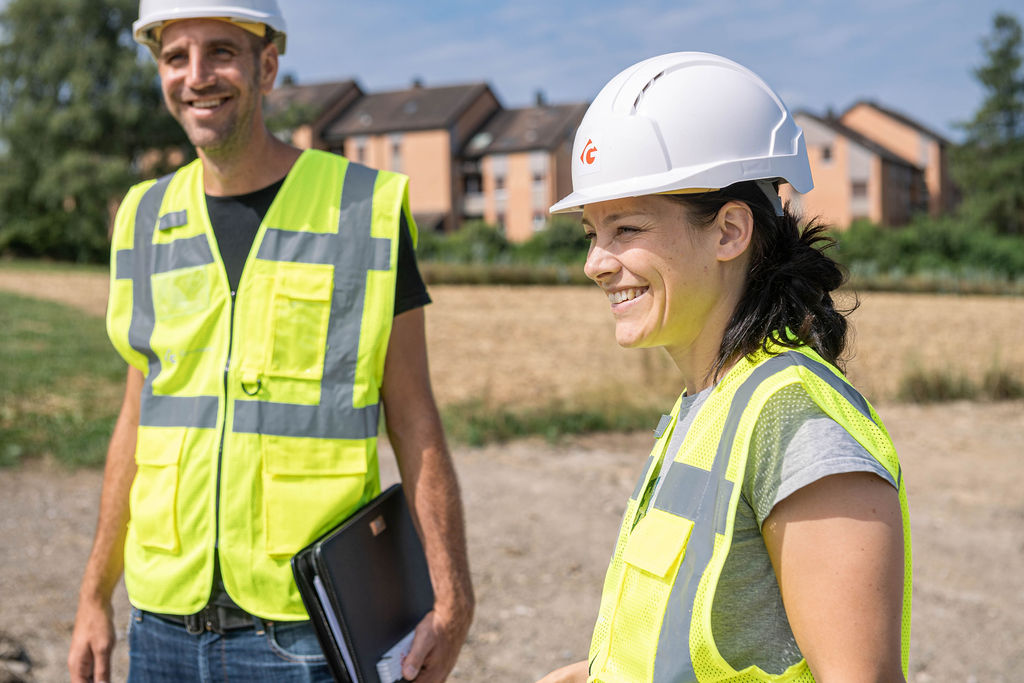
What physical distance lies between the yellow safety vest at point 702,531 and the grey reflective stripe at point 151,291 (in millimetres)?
1277

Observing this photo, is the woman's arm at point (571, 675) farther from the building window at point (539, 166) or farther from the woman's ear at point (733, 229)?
the building window at point (539, 166)

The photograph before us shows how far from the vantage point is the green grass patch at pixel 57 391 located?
300 inches

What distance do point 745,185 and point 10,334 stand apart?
13.9 m

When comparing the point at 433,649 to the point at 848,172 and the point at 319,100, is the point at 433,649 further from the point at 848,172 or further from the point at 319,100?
the point at 848,172

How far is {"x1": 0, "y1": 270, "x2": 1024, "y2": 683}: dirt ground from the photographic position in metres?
4.88

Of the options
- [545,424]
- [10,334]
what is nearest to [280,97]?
[10,334]

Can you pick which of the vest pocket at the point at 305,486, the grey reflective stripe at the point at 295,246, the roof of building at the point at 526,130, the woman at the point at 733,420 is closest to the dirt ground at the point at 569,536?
the vest pocket at the point at 305,486

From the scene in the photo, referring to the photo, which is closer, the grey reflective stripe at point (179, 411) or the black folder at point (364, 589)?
the black folder at point (364, 589)

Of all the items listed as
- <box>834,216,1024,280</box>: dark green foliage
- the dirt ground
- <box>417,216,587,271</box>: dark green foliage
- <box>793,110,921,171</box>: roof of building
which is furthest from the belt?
<box>793,110,921,171</box>: roof of building

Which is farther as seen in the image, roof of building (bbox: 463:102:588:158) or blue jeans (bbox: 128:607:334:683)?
roof of building (bbox: 463:102:588:158)

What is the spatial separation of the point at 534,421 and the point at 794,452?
25.9 feet

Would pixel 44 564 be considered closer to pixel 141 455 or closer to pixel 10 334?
pixel 141 455

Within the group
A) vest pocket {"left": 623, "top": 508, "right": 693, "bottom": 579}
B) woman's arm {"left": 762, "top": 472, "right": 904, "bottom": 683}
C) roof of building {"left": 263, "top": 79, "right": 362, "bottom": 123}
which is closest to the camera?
woman's arm {"left": 762, "top": 472, "right": 904, "bottom": 683}

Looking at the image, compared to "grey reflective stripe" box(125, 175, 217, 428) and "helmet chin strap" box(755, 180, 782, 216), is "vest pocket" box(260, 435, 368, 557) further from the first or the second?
"helmet chin strap" box(755, 180, 782, 216)
